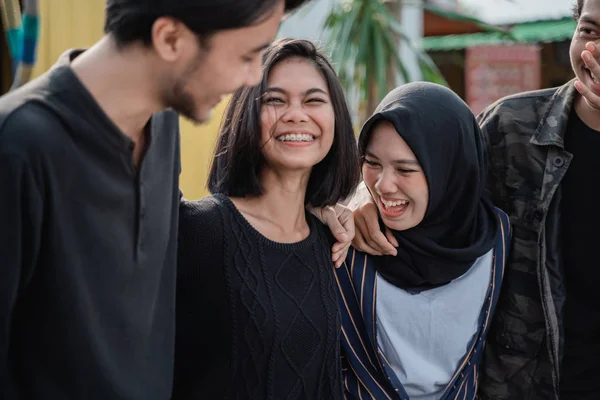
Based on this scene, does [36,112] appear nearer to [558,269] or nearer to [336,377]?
[336,377]

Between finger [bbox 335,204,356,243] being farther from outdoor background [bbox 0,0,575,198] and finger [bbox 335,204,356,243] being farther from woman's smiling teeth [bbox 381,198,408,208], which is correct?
outdoor background [bbox 0,0,575,198]

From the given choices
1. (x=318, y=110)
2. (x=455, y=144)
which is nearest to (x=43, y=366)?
(x=318, y=110)

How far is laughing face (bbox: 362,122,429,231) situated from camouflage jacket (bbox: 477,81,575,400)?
0.42 meters

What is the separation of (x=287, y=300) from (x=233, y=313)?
0.16 m

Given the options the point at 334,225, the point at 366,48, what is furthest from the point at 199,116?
the point at 366,48

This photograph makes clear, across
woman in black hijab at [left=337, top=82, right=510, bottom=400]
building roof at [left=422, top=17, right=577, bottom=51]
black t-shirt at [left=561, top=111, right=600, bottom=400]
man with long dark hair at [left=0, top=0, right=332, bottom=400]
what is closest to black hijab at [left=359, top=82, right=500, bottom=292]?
woman in black hijab at [left=337, top=82, right=510, bottom=400]

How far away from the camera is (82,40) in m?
4.40

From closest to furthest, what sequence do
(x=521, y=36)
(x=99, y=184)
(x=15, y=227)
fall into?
(x=15, y=227) → (x=99, y=184) → (x=521, y=36)

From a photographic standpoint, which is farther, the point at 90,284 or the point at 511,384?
the point at 511,384

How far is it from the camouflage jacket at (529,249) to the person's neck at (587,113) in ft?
0.11

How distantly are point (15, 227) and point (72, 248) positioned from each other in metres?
0.12

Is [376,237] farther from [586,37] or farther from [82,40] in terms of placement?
[82,40]

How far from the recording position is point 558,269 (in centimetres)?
242

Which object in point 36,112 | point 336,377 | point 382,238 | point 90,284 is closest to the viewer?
point 36,112
